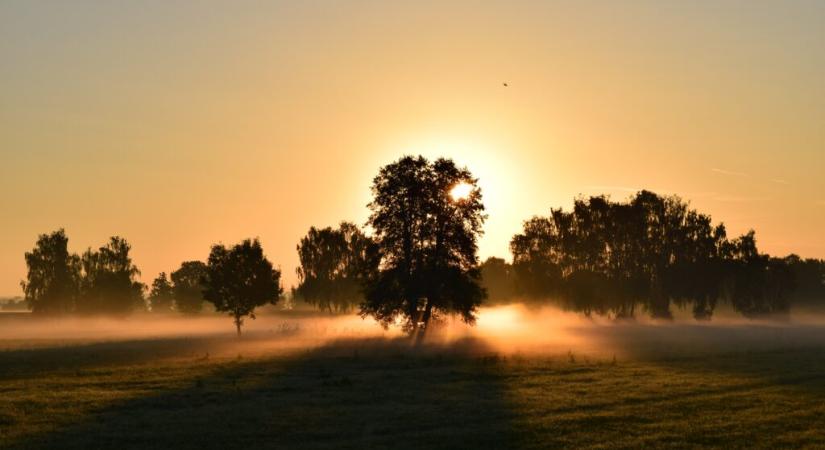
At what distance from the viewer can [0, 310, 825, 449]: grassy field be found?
2394 centimetres

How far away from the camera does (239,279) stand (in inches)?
3423

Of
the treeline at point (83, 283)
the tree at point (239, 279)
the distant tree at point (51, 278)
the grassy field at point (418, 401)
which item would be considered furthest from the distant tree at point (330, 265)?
the grassy field at point (418, 401)

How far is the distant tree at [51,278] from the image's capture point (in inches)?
5891

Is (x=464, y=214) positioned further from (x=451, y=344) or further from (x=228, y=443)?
(x=228, y=443)

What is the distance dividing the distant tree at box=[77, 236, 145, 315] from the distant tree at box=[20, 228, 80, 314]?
106 inches

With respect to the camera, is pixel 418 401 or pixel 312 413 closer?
pixel 312 413

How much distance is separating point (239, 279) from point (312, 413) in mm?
60547

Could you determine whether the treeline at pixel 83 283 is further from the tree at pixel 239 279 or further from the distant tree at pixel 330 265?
the tree at pixel 239 279

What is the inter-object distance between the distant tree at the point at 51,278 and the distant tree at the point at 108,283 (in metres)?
2.70

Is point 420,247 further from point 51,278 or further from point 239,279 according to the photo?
point 51,278

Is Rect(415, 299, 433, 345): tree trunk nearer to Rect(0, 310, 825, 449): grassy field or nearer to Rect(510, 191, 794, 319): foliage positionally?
Rect(0, 310, 825, 449): grassy field

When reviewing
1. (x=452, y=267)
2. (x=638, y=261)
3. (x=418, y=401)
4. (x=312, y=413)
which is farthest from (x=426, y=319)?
(x=638, y=261)

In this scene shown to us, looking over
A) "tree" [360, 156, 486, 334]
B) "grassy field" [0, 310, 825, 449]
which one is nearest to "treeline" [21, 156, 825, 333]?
"tree" [360, 156, 486, 334]

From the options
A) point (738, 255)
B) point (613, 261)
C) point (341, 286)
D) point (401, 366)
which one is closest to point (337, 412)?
point (401, 366)
